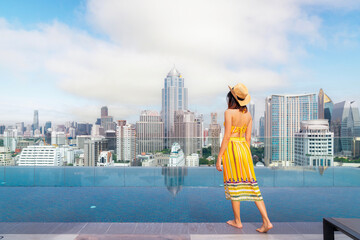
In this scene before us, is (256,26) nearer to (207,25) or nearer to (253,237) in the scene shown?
→ (207,25)

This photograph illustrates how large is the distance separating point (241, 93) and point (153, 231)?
5.93 feet

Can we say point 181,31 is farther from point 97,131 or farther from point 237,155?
point 97,131

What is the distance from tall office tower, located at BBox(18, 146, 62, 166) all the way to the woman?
5089mm

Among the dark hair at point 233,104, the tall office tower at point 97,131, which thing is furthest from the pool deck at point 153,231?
the tall office tower at point 97,131

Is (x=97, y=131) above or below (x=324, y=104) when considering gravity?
below

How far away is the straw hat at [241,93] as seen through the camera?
2.65 m

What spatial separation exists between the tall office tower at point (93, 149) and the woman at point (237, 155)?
4481 millimetres

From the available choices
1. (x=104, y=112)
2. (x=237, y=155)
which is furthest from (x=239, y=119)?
(x=104, y=112)

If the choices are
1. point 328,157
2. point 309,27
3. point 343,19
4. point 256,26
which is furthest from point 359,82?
point 328,157

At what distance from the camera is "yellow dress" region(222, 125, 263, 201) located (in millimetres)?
2623

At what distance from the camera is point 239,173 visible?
2643mm

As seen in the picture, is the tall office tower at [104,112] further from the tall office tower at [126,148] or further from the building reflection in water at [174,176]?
the building reflection in water at [174,176]

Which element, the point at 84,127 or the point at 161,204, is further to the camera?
the point at 84,127

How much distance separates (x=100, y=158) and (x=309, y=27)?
8.75 metres
